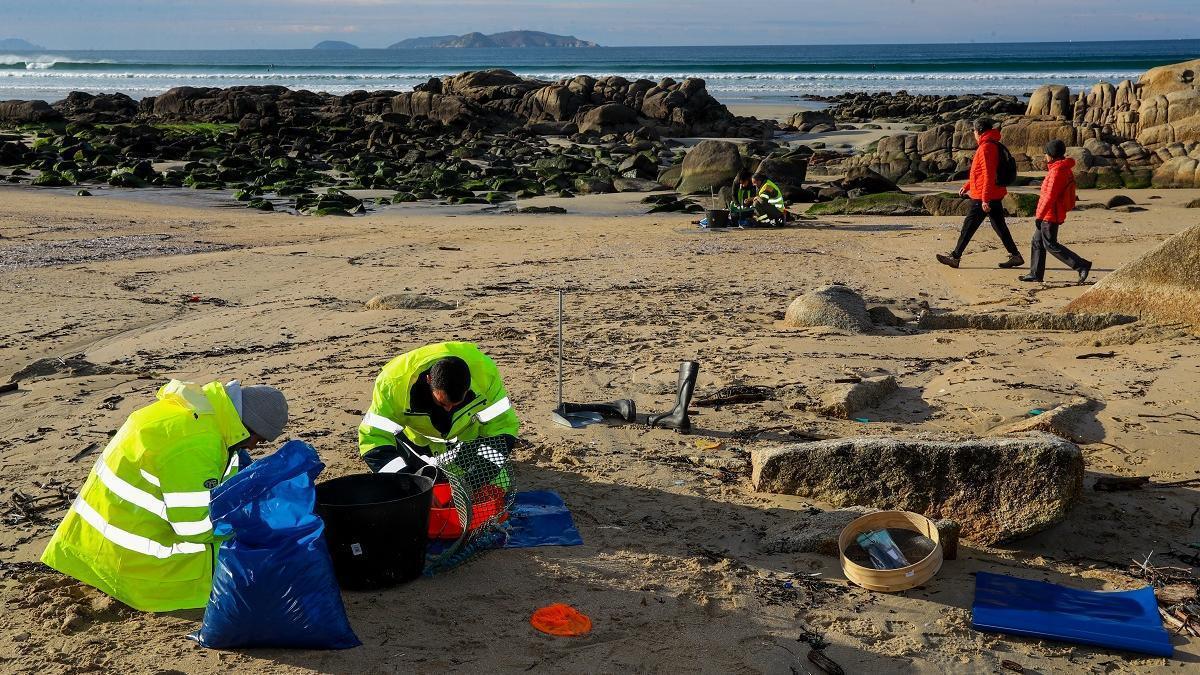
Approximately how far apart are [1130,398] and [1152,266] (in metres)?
2.22

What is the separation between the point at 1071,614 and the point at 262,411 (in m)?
3.72

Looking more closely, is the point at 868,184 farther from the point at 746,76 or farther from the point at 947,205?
the point at 746,76

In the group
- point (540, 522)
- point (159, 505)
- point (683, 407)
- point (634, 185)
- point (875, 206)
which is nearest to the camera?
point (159, 505)

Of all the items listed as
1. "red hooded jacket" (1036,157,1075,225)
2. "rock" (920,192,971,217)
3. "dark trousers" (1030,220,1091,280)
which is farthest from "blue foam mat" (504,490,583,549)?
"rock" (920,192,971,217)

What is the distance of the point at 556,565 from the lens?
5301mm

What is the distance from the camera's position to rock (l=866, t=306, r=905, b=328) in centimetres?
988

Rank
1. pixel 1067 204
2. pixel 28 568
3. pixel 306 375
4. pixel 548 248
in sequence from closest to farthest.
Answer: pixel 28 568 < pixel 306 375 < pixel 1067 204 < pixel 548 248

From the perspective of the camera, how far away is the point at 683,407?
7.16 meters

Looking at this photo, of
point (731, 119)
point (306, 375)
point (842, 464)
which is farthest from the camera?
point (731, 119)

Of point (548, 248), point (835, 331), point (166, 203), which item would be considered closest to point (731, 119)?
point (166, 203)

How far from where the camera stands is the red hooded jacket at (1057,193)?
37.8 feet

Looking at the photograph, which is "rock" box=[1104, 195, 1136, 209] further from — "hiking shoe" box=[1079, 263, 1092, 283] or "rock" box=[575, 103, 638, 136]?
"rock" box=[575, 103, 638, 136]

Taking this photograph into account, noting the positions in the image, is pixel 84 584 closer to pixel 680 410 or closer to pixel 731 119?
pixel 680 410

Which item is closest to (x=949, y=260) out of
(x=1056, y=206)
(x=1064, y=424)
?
(x=1056, y=206)
